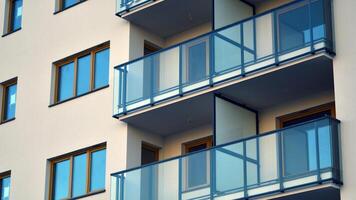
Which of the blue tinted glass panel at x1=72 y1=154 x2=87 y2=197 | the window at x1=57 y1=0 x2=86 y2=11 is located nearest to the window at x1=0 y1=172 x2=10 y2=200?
the blue tinted glass panel at x1=72 y1=154 x2=87 y2=197

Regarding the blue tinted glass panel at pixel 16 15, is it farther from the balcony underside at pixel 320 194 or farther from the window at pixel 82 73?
the balcony underside at pixel 320 194

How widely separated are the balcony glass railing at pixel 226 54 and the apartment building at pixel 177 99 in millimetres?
28

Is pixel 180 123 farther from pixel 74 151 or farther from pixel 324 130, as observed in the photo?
pixel 324 130

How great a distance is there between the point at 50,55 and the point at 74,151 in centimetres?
334

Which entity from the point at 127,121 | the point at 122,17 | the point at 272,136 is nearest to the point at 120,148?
the point at 127,121

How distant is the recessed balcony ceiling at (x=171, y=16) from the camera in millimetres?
25625

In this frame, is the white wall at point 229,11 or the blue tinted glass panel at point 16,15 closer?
the white wall at point 229,11

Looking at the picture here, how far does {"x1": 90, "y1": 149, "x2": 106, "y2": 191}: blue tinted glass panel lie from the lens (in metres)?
25.6

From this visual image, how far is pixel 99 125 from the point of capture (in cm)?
2600

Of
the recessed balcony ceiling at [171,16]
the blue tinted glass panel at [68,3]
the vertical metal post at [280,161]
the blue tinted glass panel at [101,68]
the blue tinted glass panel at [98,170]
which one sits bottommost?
the vertical metal post at [280,161]

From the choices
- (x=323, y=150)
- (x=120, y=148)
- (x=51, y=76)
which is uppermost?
(x=51, y=76)

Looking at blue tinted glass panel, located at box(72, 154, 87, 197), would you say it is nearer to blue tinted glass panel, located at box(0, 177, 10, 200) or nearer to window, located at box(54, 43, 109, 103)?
window, located at box(54, 43, 109, 103)

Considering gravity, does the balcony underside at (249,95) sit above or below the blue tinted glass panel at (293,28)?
below

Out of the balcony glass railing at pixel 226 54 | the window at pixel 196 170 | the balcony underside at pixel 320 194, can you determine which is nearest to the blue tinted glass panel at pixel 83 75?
the balcony glass railing at pixel 226 54
